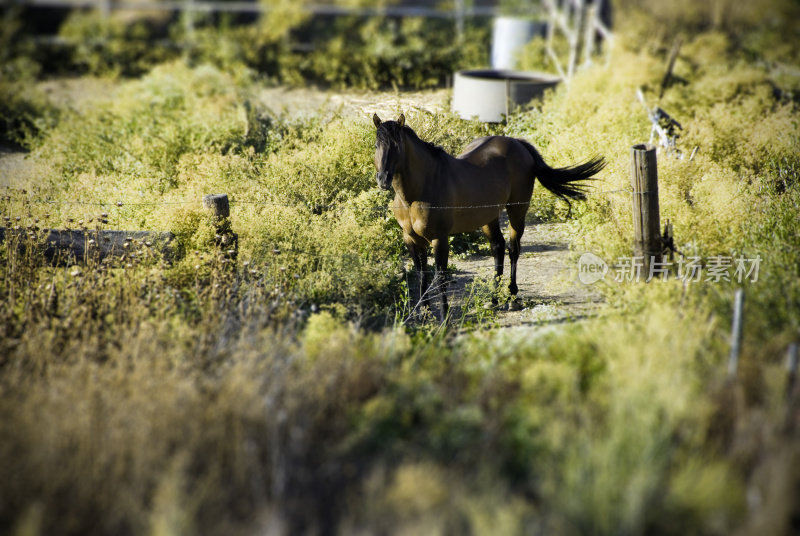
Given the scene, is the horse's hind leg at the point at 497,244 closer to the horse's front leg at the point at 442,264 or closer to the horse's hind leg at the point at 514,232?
the horse's hind leg at the point at 514,232

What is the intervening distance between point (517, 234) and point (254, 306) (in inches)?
112

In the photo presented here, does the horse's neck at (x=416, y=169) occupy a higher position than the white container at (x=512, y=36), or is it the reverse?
the white container at (x=512, y=36)

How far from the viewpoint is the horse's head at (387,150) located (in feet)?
18.0

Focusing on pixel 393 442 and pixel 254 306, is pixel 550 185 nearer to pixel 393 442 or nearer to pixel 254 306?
pixel 254 306

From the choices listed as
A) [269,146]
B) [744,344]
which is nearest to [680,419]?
[744,344]

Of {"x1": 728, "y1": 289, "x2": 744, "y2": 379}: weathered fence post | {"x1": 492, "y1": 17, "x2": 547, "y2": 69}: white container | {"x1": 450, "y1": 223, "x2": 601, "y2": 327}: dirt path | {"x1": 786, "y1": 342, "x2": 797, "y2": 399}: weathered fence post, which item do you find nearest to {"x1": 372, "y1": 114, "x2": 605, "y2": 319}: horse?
{"x1": 450, "y1": 223, "x2": 601, "y2": 327}: dirt path

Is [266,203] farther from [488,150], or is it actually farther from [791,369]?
[791,369]

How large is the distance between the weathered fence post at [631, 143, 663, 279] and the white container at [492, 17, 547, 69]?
33.0 ft

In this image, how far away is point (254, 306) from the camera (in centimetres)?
530

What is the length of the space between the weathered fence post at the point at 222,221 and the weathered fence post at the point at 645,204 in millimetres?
A: 3400

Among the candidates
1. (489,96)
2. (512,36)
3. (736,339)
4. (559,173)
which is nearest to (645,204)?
(559,173)

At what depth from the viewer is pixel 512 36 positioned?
15.3 meters

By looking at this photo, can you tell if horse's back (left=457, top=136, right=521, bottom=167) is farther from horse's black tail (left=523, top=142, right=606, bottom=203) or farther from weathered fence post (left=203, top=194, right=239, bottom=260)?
weathered fence post (left=203, top=194, right=239, bottom=260)

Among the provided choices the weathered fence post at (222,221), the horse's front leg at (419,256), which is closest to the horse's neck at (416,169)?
the horse's front leg at (419,256)
